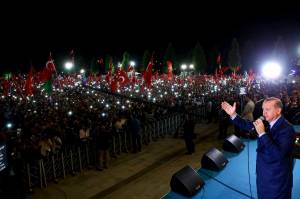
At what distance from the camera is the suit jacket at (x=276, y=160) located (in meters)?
3.79

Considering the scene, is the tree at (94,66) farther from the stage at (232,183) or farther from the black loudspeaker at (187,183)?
the black loudspeaker at (187,183)

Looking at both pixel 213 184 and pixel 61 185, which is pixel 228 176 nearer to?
pixel 213 184

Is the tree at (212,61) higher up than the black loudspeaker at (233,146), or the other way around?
the tree at (212,61)

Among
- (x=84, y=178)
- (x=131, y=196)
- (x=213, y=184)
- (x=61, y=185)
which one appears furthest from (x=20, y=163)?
(x=213, y=184)

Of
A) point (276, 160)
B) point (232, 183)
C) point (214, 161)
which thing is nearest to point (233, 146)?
point (214, 161)

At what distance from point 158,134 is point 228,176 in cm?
828

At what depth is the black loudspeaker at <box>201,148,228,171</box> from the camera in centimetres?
808

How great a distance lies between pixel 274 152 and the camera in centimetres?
377

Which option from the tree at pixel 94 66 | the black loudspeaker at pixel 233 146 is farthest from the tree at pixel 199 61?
the black loudspeaker at pixel 233 146

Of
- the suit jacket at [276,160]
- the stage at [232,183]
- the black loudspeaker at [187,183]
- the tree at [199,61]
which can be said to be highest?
the tree at [199,61]

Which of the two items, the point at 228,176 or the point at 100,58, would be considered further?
the point at 100,58

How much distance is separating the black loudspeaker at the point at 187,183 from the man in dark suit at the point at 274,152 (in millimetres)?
2649

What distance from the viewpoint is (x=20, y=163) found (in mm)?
8953

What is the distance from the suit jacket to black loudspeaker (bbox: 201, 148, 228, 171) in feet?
13.2
